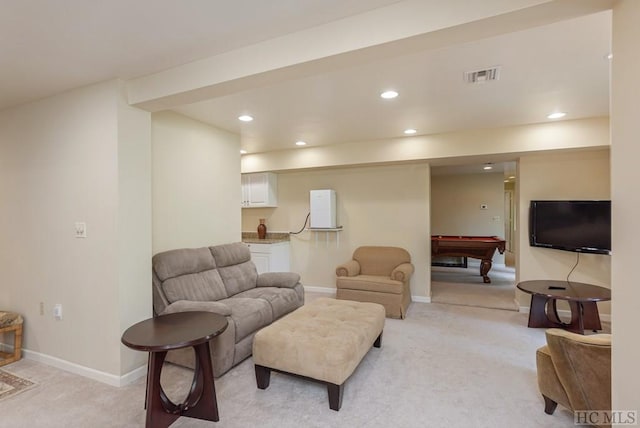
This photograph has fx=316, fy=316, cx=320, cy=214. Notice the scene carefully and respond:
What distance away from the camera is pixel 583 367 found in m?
1.75

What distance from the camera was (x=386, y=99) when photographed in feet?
9.87

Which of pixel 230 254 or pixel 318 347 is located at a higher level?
pixel 230 254

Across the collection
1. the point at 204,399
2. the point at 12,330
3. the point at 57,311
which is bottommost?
the point at 204,399

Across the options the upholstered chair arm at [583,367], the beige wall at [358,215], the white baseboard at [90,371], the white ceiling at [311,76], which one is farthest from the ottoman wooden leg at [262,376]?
the beige wall at [358,215]

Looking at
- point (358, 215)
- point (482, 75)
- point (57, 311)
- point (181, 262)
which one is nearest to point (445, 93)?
point (482, 75)

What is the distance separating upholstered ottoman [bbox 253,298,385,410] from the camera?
7.04 ft

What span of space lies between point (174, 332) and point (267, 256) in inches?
137

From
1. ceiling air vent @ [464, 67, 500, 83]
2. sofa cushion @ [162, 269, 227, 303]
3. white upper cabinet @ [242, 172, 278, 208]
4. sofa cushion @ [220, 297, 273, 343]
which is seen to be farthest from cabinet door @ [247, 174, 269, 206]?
ceiling air vent @ [464, 67, 500, 83]

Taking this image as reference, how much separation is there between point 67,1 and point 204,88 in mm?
805

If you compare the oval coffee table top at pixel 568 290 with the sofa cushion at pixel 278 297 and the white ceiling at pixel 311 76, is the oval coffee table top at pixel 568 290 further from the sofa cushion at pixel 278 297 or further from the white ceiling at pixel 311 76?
the sofa cushion at pixel 278 297

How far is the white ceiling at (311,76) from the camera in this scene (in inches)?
66.0

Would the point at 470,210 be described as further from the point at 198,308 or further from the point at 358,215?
the point at 198,308

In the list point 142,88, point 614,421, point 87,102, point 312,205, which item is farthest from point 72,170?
point 614,421

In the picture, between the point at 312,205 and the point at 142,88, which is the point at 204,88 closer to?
the point at 142,88
